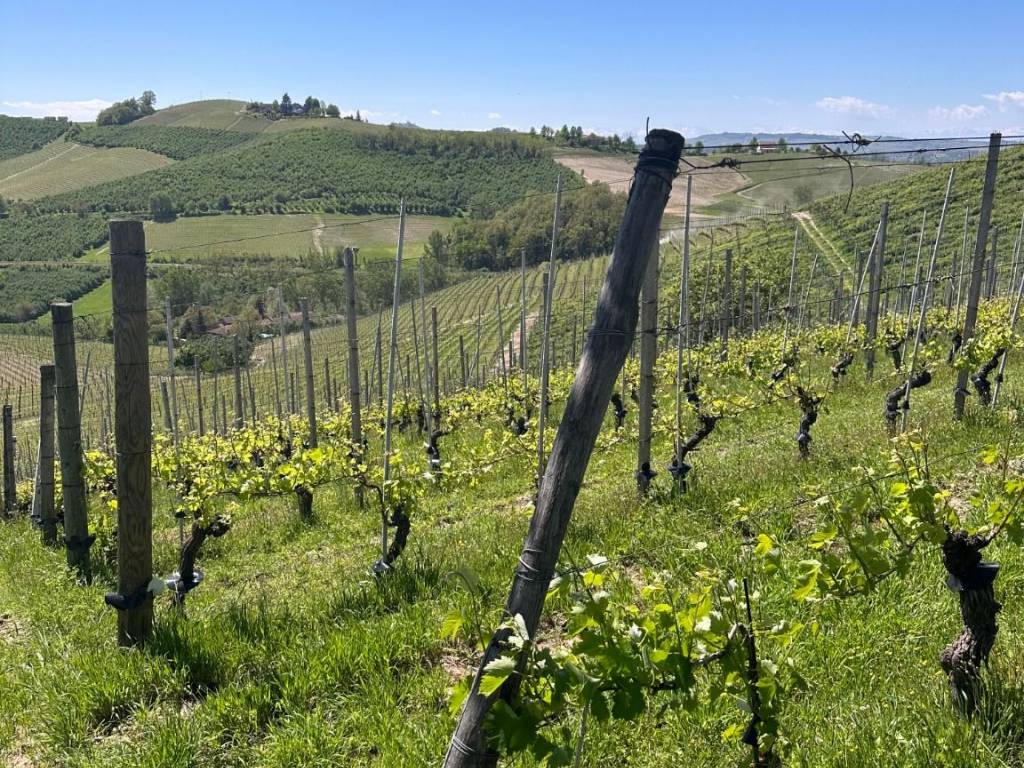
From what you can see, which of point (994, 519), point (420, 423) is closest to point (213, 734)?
point (994, 519)

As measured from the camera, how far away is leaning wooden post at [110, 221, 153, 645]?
12.5 feet

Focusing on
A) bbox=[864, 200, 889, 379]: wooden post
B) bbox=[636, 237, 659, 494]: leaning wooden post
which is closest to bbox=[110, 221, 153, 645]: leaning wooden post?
bbox=[636, 237, 659, 494]: leaning wooden post

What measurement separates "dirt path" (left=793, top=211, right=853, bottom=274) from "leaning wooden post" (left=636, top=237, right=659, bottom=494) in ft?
91.5

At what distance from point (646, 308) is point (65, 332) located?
16.8ft

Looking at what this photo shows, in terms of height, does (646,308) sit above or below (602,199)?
below

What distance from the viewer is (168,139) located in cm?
13838

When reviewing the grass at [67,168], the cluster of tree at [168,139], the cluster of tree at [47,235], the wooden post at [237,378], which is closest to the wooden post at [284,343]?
the wooden post at [237,378]

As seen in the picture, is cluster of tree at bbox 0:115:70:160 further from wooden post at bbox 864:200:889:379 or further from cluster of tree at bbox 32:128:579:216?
wooden post at bbox 864:200:889:379

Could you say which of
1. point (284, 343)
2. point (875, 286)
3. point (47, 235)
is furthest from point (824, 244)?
point (47, 235)

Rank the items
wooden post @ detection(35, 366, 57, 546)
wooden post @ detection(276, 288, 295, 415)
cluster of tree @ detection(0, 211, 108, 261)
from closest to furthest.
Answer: wooden post @ detection(35, 366, 57, 546)
wooden post @ detection(276, 288, 295, 415)
cluster of tree @ detection(0, 211, 108, 261)

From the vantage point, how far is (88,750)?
10.4 feet

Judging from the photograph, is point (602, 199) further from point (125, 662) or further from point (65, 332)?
point (125, 662)

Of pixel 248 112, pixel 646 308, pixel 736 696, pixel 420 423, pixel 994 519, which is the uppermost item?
pixel 248 112

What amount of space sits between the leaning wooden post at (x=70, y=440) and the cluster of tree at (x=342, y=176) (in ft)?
297
